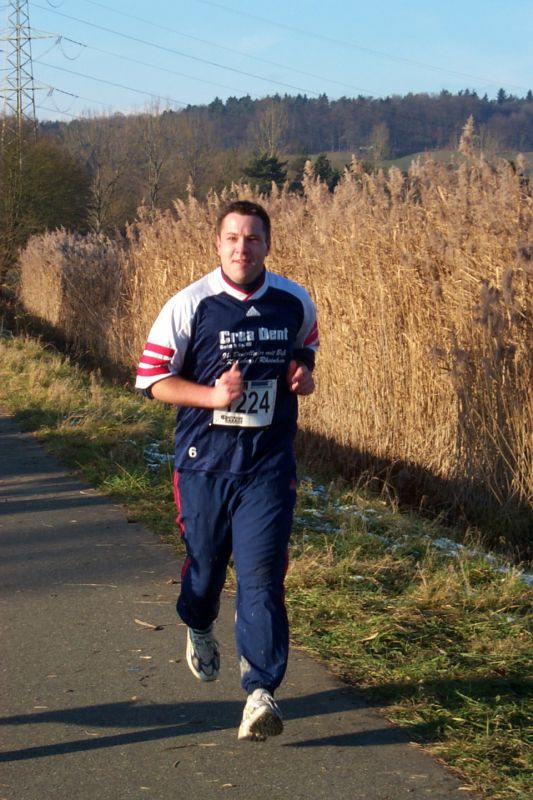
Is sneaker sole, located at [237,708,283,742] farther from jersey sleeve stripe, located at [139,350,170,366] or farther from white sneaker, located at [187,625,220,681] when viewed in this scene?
jersey sleeve stripe, located at [139,350,170,366]

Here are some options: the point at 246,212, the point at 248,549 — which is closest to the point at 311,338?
the point at 246,212

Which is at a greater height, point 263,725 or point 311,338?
point 311,338

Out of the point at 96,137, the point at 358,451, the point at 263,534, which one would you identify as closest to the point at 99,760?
the point at 263,534

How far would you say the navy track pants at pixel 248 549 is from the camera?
13.4ft

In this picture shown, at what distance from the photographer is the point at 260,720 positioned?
12.8 ft

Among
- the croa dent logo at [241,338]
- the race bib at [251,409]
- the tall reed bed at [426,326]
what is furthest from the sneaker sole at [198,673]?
the tall reed bed at [426,326]

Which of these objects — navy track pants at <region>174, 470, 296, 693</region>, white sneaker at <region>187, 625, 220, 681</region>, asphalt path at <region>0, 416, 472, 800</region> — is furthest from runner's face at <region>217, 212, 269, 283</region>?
asphalt path at <region>0, 416, 472, 800</region>

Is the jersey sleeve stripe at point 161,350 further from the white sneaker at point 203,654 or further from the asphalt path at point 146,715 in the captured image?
the asphalt path at point 146,715

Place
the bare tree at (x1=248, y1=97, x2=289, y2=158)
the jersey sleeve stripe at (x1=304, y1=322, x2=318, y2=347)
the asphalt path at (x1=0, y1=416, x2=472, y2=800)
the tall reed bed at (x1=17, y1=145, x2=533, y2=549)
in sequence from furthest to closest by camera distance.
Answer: the bare tree at (x1=248, y1=97, x2=289, y2=158), the tall reed bed at (x1=17, y1=145, x2=533, y2=549), the jersey sleeve stripe at (x1=304, y1=322, x2=318, y2=347), the asphalt path at (x1=0, y1=416, x2=472, y2=800)

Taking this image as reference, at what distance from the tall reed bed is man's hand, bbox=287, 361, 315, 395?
159 inches

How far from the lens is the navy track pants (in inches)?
160

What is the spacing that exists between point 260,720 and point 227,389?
1165mm

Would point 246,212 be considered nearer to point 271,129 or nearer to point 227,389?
point 227,389

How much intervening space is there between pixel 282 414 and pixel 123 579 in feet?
7.47
